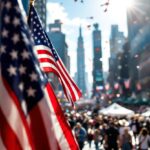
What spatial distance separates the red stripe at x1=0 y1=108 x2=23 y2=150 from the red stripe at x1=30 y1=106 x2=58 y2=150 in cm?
17

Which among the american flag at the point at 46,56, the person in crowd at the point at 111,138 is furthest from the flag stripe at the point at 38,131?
the person in crowd at the point at 111,138

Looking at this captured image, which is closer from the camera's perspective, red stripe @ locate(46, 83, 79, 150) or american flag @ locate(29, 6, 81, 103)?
red stripe @ locate(46, 83, 79, 150)

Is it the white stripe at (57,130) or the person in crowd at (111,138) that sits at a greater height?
the white stripe at (57,130)

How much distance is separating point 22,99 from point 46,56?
4.50 meters

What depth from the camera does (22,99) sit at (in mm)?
4113

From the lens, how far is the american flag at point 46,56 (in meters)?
7.56

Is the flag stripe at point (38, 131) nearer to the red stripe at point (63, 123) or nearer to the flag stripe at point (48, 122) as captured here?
the flag stripe at point (48, 122)

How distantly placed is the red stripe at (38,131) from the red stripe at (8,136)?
17 centimetres

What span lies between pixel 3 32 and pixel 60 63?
5.30 metres

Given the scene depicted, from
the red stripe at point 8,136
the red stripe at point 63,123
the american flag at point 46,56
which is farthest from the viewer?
the american flag at point 46,56

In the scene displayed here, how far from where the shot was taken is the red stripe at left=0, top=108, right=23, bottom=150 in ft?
13.4

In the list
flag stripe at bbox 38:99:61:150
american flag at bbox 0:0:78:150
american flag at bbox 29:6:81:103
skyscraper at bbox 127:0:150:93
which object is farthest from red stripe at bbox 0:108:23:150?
skyscraper at bbox 127:0:150:93

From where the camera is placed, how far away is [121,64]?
528 ft

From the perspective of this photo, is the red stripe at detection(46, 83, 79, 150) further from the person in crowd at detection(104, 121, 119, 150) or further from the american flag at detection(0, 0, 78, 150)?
the person in crowd at detection(104, 121, 119, 150)
